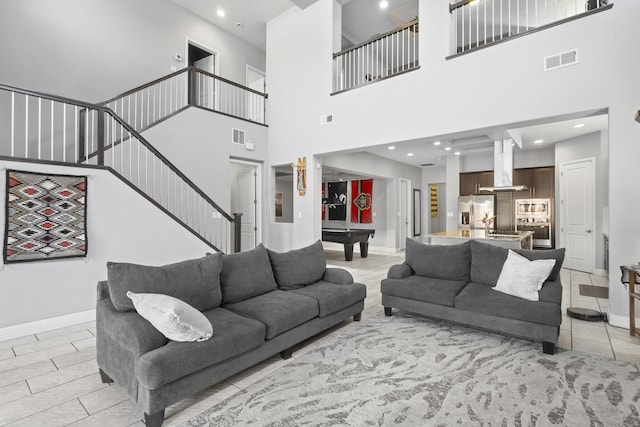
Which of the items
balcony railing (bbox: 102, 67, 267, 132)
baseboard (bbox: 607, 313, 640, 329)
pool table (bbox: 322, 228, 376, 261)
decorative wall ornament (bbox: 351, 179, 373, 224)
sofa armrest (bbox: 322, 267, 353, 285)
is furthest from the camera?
decorative wall ornament (bbox: 351, 179, 373, 224)

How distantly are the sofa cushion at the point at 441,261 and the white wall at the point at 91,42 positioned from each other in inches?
251

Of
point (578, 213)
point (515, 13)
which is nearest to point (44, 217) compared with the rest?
point (515, 13)

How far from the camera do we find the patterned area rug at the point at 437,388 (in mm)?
1967

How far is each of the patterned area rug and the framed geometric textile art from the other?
2.84 m

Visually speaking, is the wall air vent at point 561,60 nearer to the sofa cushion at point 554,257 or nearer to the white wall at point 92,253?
the sofa cushion at point 554,257

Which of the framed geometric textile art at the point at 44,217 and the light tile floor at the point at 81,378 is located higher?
the framed geometric textile art at the point at 44,217

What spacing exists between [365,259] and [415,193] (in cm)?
425

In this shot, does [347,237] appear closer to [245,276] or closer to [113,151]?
[245,276]

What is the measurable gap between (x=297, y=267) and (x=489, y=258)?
2170 millimetres

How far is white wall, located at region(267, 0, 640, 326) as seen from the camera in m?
3.51

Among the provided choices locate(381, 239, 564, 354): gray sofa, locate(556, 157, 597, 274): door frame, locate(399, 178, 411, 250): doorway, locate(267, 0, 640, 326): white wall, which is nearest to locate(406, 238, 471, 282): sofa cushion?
locate(381, 239, 564, 354): gray sofa

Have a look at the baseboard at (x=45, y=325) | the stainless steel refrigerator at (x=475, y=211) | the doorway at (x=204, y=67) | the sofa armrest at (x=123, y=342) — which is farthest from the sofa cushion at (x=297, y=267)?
the stainless steel refrigerator at (x=475, y=211)

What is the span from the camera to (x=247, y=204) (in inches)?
292

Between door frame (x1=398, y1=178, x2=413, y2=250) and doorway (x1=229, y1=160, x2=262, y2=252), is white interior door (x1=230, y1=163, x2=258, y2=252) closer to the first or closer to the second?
doorway (x1=229, y1=160, x2=262, y2=252)
